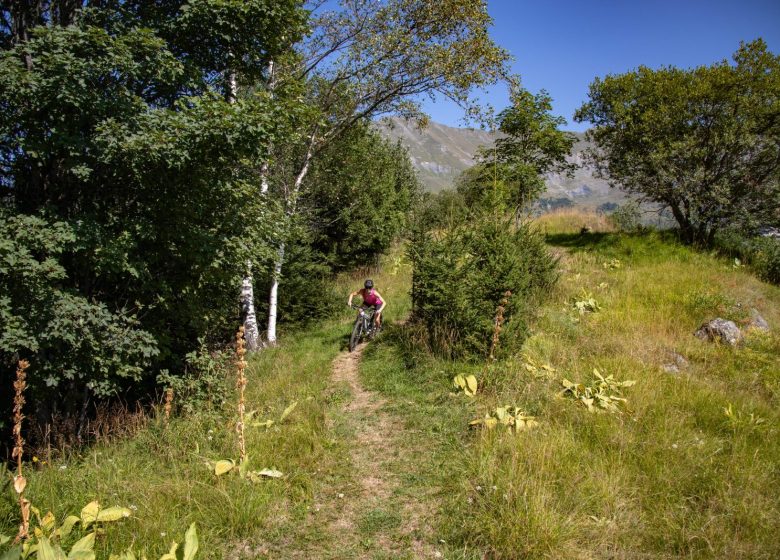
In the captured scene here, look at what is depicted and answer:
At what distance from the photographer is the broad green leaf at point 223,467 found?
4.32 meters

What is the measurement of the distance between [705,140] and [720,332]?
349 inches

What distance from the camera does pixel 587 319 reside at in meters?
9.91

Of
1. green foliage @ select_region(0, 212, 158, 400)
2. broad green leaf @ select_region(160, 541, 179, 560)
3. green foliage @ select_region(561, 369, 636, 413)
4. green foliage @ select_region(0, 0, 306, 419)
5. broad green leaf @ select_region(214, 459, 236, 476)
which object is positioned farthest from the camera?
green foliage @ select_region(561, 369, 636, 413)

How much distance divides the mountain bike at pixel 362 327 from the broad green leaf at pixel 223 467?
589 centimetres

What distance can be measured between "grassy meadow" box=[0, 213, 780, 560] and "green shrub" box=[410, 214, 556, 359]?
1.57ft

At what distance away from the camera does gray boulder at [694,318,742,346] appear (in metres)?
8.39

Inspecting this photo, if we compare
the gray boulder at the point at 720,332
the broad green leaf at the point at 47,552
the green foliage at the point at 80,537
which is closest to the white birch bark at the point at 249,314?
the green foliage at the point at 80,537

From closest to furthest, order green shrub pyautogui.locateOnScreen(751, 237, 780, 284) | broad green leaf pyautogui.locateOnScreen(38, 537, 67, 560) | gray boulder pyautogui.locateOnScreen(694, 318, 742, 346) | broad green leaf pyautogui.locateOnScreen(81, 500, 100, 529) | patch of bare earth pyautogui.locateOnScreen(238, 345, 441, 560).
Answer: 1. broad green leaf pyautogui.locateOnScreen(38, 537, 67, 560)
2. broad green leaf pyautogui.locateOnScreen(81, 500, 100, 529)
3. patch of bare earth pyautogui.locateOnScreen(238, 345, 441, 560)
4. gray boulder pyautogui.locateOnScreen(694, 318, 742, 346)
5. green shrub pyautogui.locateOnScreen(751, 237, 780, 284)

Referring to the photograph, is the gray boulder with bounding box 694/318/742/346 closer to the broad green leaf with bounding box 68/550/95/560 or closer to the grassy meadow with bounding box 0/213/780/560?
the grassy meadow with bounding box 0/213/780/560

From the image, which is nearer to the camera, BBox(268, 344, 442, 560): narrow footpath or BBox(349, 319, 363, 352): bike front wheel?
BBox(268, 344, 442, 560): narrow footpath

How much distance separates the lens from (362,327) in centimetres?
1054

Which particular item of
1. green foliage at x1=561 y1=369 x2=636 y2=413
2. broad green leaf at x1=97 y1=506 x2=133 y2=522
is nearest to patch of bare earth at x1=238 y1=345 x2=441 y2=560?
broad green leaf at x1=97 y1=506 x2=133 y2=522

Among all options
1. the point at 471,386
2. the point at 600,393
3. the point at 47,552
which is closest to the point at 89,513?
the point at 47,552

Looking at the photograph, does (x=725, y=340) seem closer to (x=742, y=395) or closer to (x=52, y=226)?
(x=742, y=395)
